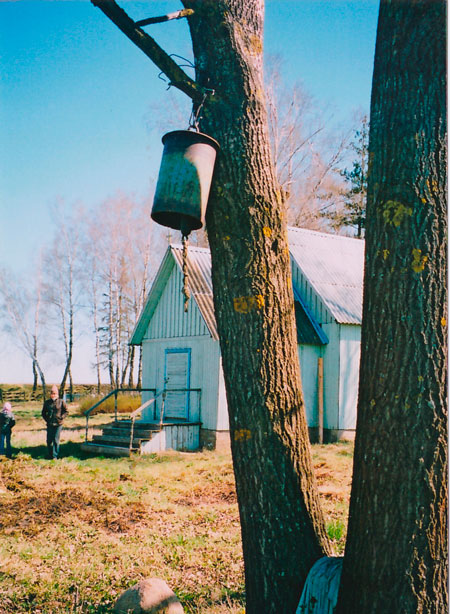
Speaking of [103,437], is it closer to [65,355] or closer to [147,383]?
[147,383]

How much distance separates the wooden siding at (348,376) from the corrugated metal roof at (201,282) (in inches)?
148

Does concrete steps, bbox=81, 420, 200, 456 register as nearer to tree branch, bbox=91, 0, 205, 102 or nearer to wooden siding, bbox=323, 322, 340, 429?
wooden siding, bbox=323, 322, 340, 429

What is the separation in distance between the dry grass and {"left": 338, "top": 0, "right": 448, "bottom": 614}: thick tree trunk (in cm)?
223

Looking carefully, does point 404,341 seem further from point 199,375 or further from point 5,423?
point 199,375

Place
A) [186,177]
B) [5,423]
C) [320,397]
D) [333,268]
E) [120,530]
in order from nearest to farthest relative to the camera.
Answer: [186,177], [120,530], [5,423], [320,397], [333,268]

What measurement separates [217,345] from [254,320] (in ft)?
39.4

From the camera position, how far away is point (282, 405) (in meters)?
3.30

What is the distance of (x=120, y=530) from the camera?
7.38 m

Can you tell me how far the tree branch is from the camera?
3402 mm

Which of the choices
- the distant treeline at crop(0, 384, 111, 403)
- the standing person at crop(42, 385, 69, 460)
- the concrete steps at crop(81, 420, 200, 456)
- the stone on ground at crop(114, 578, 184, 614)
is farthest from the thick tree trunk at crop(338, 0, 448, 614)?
the distant treeline at crop(0, 384, 111, 403)

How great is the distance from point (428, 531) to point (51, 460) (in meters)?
11.9

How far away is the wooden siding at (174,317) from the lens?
1609 cm

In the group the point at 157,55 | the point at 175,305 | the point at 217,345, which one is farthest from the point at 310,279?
the point at 157,55

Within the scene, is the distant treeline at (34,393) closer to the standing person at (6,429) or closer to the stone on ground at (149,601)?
the standing person at (6,429)
